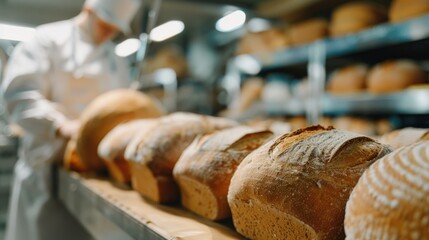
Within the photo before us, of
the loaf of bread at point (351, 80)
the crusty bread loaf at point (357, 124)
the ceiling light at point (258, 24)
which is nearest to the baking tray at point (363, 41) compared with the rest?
the loaf of bread at point (351, 80)

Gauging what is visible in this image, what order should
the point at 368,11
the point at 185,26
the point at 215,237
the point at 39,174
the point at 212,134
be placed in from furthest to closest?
the point at 185,26 → the point at 368,11 → the point at 39,174 → the point at 212,134 → the point at 215,237

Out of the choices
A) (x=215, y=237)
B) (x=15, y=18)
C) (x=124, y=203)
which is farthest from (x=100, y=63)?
(x=15, y=18)

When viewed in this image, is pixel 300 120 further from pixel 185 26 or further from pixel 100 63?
pixel 185 26

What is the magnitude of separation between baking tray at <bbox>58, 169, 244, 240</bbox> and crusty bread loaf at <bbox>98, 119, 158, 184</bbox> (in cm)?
6

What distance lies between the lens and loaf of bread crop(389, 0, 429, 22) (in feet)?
7.64

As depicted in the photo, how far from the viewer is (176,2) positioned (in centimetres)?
326

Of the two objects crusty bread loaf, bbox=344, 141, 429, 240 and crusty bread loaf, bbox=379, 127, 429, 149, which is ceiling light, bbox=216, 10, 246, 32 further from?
crusty bread loaf, bbox=344, 141, 429, 240

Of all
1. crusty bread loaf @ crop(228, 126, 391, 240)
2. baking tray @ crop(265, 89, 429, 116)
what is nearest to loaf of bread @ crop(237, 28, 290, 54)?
baking tray @ crop(265, 89, 429, 116)

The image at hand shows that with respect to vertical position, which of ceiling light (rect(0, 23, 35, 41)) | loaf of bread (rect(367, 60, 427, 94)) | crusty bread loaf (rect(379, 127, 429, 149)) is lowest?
crusty bread loaf (rect(379, 127, 429, 149))

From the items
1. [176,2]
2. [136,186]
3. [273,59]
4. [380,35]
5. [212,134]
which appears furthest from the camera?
[273,59]

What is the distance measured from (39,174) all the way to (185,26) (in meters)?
4.67

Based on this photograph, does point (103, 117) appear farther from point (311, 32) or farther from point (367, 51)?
point (367, 51)

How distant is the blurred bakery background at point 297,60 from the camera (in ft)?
8.30

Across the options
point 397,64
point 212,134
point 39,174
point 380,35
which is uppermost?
point 380,35
